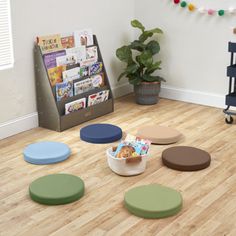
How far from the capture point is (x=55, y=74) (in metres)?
3.62

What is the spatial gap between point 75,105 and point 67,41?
21.0 inches

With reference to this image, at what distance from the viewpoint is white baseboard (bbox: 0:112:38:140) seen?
348cm

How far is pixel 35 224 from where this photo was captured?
2.31 metres

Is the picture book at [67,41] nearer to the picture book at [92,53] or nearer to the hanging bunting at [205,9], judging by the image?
the picture book at [92,53]

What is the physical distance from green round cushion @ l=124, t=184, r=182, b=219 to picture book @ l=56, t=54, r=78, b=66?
1.48m

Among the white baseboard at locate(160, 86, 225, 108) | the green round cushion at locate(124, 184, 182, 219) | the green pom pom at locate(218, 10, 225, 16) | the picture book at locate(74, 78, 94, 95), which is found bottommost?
the green round cushion at locate(124, 184, 182, 219)

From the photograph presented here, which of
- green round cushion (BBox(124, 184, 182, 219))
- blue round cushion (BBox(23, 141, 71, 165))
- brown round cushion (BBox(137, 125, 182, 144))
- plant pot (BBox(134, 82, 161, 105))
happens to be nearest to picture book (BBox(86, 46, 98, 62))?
plant pot (BBox(134, 82, 161, 105))

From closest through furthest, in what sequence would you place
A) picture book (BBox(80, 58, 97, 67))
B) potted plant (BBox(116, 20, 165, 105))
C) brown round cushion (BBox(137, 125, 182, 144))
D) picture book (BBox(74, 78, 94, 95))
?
1. brown round cushion (BBox(137, 125, 182, 144))
2. picture book (BBox(74, 78, 94, 95))
3. picture book (BBox(80, 58, 97, 67))
4. potted plant (BBox(116, 20, 165, 105))

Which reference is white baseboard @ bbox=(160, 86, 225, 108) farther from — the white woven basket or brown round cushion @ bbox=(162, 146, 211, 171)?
the white woven basket

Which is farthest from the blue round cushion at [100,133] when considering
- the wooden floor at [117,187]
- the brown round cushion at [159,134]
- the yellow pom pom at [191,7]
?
the yellow pom pom at [191,7]

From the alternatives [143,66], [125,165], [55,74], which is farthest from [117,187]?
[143,66]

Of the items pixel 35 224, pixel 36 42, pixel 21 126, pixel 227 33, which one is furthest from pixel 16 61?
pixel 227 33

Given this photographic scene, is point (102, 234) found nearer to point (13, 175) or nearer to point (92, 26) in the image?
point (13, 175)

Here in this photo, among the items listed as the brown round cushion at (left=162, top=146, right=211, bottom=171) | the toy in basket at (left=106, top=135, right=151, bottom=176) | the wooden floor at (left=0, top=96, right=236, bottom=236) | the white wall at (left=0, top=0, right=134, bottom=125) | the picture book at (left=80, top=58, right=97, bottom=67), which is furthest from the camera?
the picture book at (left=80, top=58, right=97, bottom=67)
